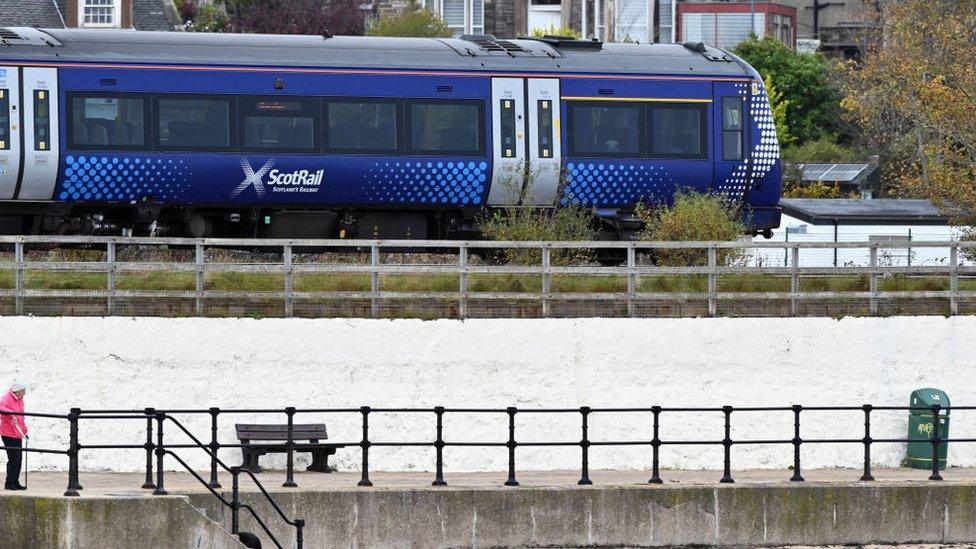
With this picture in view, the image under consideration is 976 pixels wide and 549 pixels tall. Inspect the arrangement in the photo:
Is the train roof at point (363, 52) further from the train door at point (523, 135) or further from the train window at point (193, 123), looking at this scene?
the train window at point (193, 123)

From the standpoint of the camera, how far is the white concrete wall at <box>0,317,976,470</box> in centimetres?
2114

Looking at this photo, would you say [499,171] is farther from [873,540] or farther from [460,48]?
[873,540]

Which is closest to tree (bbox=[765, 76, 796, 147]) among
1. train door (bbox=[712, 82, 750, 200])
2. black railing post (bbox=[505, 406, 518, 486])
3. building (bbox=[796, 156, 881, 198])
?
building (bbox=[796, 156, 881, 198])

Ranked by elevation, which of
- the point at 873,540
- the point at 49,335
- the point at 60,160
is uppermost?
the point at 60,160

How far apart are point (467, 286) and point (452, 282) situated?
521mm

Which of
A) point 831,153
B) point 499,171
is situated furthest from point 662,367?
point 831,153

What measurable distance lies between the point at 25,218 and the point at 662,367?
9.43 meters

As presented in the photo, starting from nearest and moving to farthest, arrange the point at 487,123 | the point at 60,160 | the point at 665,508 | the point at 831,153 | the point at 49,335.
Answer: the point at 665,508 < the point at 49,335 < the point at 60,160 < the point at 487,123 < the point at 831,153

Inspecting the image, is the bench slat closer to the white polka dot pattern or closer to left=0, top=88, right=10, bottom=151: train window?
left=0, top=88, right=10, bottom=151: train window

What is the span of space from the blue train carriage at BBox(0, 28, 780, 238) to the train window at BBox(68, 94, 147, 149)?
0.07ft

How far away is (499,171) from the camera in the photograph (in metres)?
27.1

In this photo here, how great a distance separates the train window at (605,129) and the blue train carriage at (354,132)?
0.09 feet

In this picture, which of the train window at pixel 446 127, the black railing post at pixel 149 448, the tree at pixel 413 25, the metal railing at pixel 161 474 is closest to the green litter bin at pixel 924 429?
the train window at pixel 446 127

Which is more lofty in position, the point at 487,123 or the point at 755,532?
the point at 487,123
